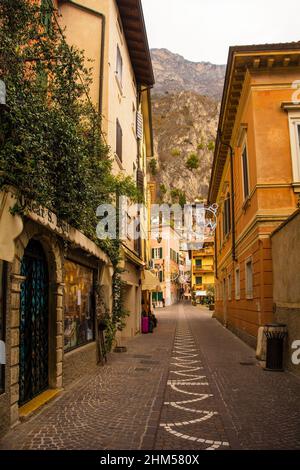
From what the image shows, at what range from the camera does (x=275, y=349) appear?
9797mm

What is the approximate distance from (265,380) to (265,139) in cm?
696

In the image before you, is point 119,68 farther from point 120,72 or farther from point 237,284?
point 237,284

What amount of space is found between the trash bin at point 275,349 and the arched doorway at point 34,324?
5158mm

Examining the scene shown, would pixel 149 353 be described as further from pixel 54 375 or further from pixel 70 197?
pixel 70 197

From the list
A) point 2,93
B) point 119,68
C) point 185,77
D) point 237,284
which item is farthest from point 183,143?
point 2,93

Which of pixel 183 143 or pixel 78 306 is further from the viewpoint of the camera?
pixel 183 143

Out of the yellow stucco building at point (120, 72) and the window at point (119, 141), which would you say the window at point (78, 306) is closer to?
the yellow stucco building at point (120, 72)

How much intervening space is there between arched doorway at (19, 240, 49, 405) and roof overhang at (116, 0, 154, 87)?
39.3 ft

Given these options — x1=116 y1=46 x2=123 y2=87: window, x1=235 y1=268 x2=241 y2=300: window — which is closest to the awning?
x1=235 y1=268 x2=241 y2=300: window

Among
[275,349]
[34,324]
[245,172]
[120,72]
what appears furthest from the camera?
[120,72]

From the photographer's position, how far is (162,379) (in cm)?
881

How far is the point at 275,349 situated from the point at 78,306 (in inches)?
182

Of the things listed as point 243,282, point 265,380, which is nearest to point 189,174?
point 243,282

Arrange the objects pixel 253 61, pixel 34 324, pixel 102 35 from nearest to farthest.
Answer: pixel 34 324
pixel 253 61
pixel 102 35
